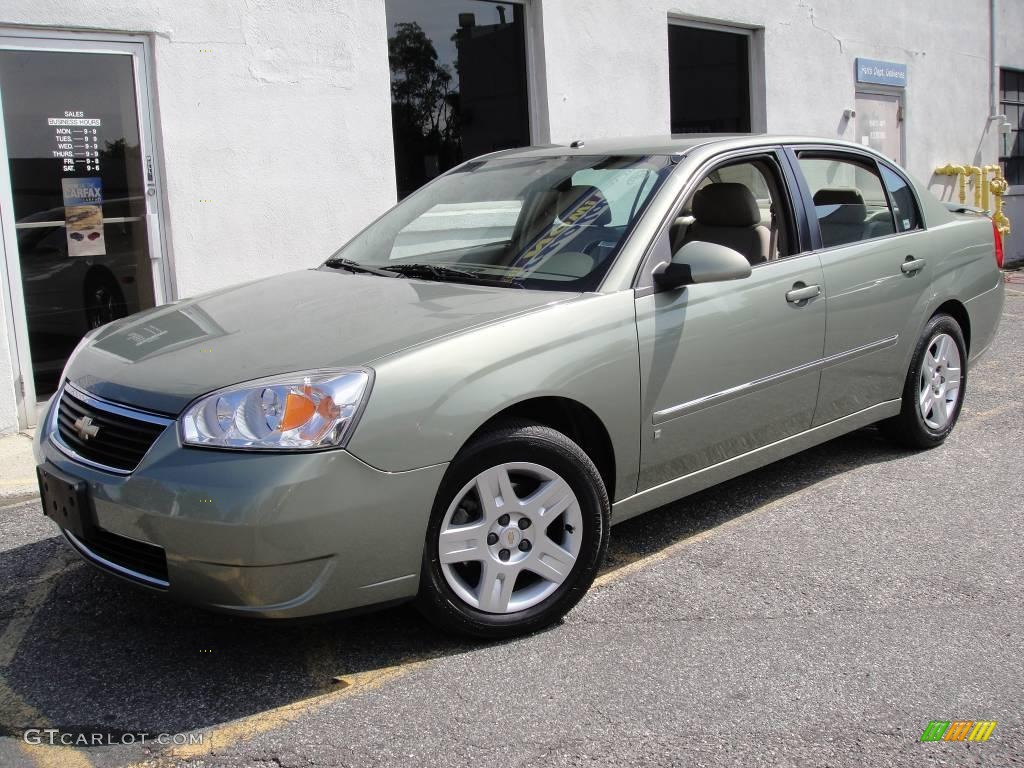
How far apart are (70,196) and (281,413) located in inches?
172

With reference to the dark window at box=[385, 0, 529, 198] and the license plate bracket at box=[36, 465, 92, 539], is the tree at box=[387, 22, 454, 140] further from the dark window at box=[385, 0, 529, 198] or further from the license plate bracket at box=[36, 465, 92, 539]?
the license plate bracket at box=[36, 465, 92, 539]

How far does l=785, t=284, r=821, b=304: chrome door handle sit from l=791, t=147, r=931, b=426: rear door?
0.38 ft

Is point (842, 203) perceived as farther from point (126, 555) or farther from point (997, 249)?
point (997, 249)

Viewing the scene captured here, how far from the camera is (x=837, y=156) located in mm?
5059

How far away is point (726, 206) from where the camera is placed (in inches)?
179

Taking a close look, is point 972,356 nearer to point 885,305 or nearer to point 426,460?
point 885,305

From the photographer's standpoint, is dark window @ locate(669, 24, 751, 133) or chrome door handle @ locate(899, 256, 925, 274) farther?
dark window @ locate(669, 24, 751, 133)

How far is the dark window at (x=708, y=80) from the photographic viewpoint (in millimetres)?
10305

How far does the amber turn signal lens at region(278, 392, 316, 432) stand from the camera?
291 cm

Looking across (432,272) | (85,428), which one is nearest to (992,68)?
(432,272)

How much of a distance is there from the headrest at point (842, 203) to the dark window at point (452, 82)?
13.2 ft

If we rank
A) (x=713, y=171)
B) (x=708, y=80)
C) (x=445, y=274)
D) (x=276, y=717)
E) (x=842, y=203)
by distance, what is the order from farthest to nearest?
1. (x=708, y=80)
2. (x=842, y=203)
3. (x=713, y=171)
4. (x=445, y=274)
5. (x=276, y=717)

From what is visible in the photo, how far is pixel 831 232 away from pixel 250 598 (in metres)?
3.05

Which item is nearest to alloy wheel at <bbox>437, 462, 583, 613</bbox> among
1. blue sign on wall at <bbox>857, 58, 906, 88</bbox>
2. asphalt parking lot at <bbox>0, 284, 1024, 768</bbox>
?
asphalt parking lot at <bbox>0, 284, 1024, 768</bbox>
